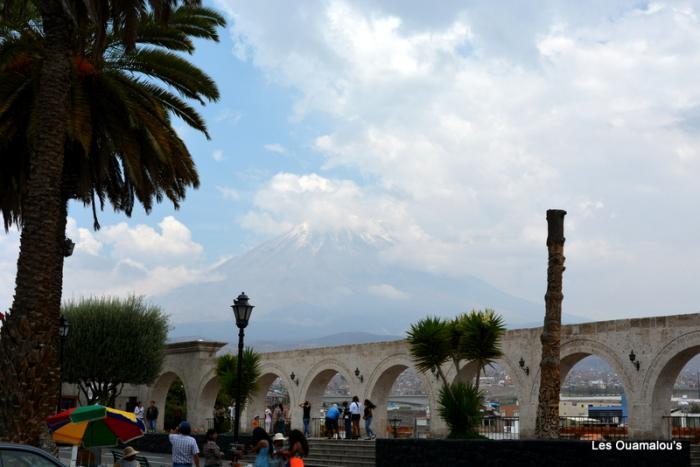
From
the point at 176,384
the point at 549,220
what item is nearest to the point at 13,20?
the point at 549,220

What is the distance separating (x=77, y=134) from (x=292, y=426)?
23989 mm

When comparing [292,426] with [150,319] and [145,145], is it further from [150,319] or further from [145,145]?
[145,145]

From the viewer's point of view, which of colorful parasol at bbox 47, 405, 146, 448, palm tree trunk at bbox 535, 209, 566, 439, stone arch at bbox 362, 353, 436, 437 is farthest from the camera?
stone arch at bbox 362, 353, 436, 437

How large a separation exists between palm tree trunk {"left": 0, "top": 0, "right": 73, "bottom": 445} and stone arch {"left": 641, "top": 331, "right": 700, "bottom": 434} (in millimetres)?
16616

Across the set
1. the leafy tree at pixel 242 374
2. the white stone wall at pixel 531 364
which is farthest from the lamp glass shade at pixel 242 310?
the leafy tree at pixel 242 374

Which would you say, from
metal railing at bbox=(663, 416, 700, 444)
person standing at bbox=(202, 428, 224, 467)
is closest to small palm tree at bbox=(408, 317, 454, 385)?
metal railing at bbox=(663, 416, 700, 444)

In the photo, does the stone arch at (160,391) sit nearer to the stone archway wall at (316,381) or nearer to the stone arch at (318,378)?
the stone archway wall at (316,381)

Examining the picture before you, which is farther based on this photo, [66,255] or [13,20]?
[66,255]

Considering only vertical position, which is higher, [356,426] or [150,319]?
[150,319]

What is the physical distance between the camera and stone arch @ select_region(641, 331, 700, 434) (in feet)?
76.5

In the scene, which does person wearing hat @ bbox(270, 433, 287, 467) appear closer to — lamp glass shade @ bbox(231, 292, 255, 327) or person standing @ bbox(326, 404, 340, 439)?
lamp glass shade @ bbox(231, 292, 255, 327)

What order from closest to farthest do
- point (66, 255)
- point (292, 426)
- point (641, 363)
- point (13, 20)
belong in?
point (13, 20) → point (66, 255) → point (641, 363) → point (292, 426)

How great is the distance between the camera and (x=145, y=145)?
19.0 m

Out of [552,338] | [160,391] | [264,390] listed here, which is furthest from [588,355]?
[160,391]
